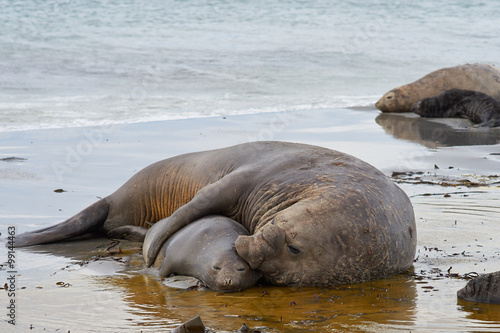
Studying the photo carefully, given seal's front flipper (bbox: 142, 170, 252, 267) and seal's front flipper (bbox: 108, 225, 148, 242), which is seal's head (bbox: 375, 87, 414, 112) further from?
seal's front flipper (bbox: 142, 170, 252, 267)

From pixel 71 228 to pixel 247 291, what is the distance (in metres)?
2.32

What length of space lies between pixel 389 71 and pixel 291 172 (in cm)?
1868

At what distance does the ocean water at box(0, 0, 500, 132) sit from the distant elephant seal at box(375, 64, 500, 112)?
1.17 metres

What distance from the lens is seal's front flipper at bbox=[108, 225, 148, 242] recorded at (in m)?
6.88

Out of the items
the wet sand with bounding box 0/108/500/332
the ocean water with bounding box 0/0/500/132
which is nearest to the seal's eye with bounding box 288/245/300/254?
the wet sand with bounding box 0/108/500/332

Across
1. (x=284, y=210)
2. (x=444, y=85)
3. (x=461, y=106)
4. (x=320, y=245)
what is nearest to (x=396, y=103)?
(x=444, y=85)

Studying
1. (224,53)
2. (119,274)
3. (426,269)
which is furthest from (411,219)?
(224,53)

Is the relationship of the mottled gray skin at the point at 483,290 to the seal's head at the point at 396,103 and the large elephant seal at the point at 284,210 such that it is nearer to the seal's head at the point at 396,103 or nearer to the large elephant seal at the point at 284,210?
the large elephant seal at the point at 284,210

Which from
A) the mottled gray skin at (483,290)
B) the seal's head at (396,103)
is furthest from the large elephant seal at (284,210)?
the seal's head at (396,103)

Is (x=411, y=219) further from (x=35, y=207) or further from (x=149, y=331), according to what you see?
(x=35, y=207)

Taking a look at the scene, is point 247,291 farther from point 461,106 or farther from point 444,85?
point 444,85

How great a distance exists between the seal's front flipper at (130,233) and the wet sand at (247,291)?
0.59 feet

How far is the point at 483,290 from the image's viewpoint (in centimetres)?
484

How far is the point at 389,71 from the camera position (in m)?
24.0
